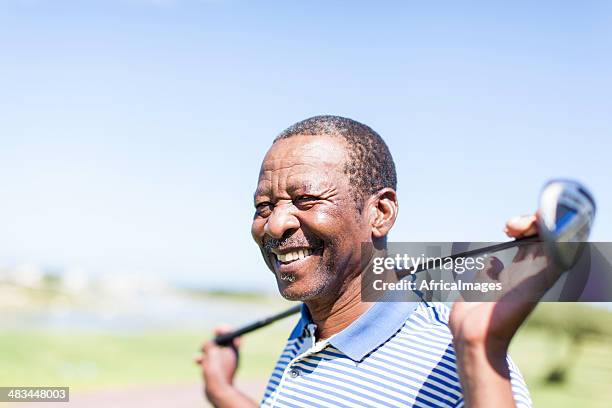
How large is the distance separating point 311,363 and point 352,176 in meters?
0.54

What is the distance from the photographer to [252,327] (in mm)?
2898

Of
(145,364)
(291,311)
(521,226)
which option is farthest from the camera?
(145,364)

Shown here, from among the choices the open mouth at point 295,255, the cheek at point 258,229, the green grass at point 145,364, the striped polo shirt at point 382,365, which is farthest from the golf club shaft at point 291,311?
the green grass at point 145,364

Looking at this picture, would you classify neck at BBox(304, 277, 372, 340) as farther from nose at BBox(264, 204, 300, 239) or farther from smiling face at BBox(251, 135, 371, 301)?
nose at BBox(264, 204, 300, 239)

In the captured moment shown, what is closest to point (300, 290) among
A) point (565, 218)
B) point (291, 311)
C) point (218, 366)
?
point (291, 311)

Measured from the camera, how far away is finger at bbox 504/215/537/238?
1.30 m

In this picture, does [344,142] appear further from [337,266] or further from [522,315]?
[522,315]

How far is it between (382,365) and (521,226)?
0.73 metres

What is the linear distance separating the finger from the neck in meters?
0.81

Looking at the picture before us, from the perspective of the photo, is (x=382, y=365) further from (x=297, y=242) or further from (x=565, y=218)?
(x=565, y=218)

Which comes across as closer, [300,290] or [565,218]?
[565,218]

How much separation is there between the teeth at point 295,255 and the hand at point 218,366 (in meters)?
1.11

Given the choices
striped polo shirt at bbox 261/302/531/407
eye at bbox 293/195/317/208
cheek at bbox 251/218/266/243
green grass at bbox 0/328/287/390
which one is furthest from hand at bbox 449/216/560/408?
green grass at bbox 0/328/287/390

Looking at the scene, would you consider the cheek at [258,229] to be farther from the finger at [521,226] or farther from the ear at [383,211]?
the finger at [521,226]
